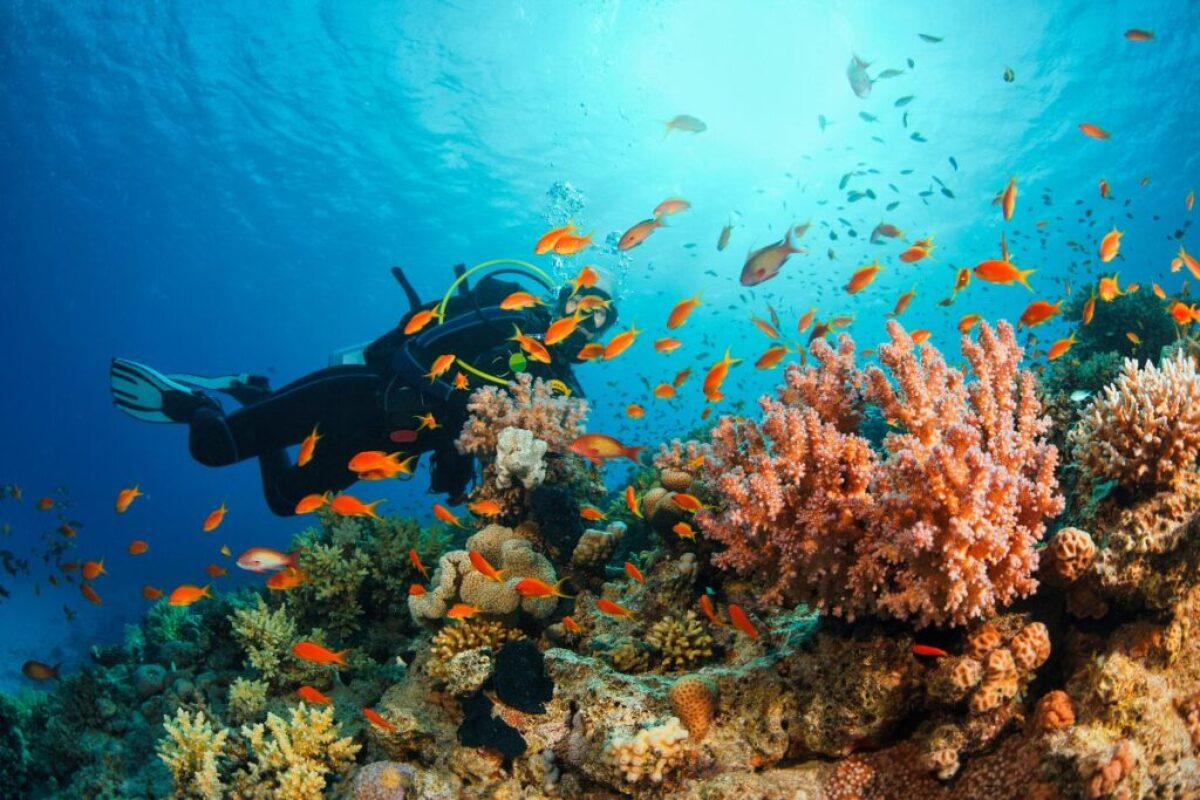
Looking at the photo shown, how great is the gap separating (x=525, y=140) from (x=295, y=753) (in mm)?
31751

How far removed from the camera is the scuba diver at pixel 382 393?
6918mm

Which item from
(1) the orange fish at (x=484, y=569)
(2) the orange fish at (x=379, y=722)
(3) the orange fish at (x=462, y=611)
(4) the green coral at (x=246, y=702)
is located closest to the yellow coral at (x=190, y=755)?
(4) the green coral at (x=246, y=702)

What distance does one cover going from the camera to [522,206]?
3659 cm

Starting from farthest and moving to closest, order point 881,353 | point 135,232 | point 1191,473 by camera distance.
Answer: point 135,232 → point 881,353 → point 1191,473

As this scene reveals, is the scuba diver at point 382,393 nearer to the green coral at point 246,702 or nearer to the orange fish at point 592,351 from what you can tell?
the orange fish at point 592,351

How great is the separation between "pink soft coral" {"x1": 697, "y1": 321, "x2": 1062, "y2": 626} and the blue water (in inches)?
478

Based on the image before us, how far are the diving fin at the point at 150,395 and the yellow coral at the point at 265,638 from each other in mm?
4182

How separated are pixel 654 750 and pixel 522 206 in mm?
36918

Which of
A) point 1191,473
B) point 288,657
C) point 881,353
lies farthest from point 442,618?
point 1191,473

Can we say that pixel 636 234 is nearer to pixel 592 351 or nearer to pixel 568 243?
pixel 568 243

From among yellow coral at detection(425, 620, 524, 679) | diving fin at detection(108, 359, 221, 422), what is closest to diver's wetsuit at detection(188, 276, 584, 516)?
diving fin at detection(108, 359, 221, 422)

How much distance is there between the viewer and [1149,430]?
2.64 metres

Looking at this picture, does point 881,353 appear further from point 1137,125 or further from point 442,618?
point 1137,125

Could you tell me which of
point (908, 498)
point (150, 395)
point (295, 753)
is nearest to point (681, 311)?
point (908, 498)
